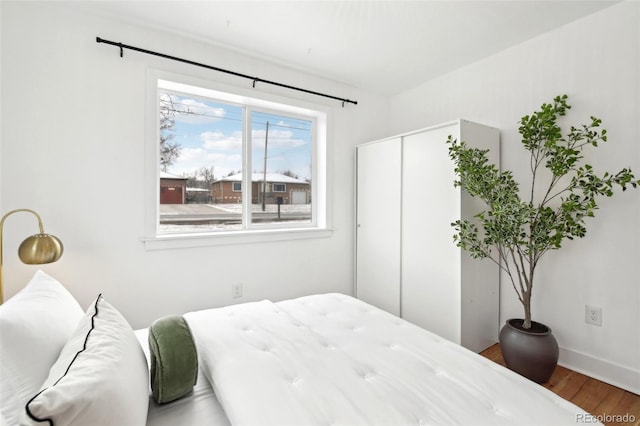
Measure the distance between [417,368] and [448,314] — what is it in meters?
1.45

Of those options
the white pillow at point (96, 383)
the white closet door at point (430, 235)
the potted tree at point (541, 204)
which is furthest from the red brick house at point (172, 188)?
the potted tree at point (541, 204)

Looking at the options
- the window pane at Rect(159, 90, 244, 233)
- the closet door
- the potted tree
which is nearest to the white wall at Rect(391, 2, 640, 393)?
the potted tree

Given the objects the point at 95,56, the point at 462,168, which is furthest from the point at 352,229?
the point at 95,56

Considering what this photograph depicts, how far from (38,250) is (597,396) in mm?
3281

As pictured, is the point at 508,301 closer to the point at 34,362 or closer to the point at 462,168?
the point at 462,168

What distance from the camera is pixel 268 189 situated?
3.12 meters

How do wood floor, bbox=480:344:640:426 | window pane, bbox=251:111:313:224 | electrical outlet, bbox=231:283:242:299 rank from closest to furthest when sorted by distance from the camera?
wood floor, bbox=480:344:640:426
electrical outlet, bbox=231:283:242:299
window pane, bbox=251:111:313:224

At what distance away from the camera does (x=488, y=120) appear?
2.77m

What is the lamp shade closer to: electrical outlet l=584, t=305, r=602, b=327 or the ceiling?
the ceiling

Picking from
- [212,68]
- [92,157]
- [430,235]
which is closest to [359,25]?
[212,68]

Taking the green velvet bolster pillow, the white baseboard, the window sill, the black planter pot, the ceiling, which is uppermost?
the ceiling

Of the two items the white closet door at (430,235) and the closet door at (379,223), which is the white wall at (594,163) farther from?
the closet door at (379,223)

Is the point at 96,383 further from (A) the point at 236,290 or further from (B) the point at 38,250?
(A) the point at 236,290

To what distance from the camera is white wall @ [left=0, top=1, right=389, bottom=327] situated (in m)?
1.97
